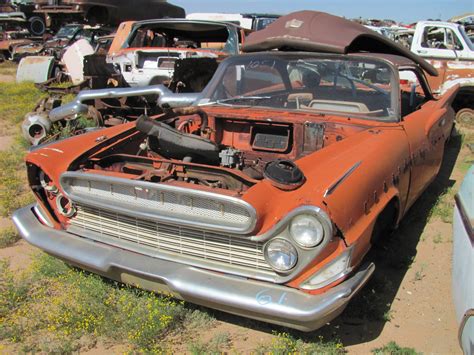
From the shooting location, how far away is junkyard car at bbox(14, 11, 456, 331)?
2279 millimetres

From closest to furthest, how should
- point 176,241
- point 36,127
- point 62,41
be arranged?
point 176,241
point 36,127
point 62,41

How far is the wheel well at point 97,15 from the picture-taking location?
21.0 m

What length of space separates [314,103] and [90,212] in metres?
1.98

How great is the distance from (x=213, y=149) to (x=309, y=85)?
3.84 feet

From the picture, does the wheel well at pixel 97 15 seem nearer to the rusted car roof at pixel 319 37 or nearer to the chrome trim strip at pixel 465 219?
the rusted car roof at pixel 319 37

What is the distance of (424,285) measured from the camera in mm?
3189

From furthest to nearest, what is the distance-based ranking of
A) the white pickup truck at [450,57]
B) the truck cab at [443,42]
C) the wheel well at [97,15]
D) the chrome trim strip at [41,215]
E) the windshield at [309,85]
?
the wheel well at [97,15], the truck cab at [443,42], the white pickup truck at [450,57], the windshield at [309,85], the chrome trim strip at [41,215]

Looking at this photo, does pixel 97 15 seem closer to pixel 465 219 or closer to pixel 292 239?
pixel 292 239

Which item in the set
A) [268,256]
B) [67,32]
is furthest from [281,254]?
[67,32]

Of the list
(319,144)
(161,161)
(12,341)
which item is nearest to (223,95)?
(319,144)

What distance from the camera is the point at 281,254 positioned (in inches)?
90.4

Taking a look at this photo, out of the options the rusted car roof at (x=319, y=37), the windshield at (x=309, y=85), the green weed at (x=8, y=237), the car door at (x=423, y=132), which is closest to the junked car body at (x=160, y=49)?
the rusted car roof at (x=319, y=37)

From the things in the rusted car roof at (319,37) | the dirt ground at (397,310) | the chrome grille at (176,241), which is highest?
the rusted car roof at (319,37)

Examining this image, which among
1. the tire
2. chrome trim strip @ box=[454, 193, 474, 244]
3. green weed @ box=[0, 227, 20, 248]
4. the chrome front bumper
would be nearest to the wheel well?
the tire
